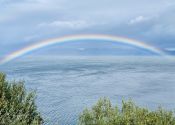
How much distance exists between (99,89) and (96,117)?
281ft

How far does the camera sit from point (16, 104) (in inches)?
1307

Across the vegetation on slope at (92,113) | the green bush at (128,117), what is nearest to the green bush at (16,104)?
the vegetation on slope at (92,113)

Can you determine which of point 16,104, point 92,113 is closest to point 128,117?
point 92,113

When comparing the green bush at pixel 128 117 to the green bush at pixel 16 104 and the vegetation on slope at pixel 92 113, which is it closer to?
the vegetation on slope at pixel 92 113

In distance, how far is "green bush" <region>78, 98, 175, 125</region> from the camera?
87.1 ft

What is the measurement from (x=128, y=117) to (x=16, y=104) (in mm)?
11938

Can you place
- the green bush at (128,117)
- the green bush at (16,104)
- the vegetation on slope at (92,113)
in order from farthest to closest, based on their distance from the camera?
the green bush at (16,104) → the vegetation on slope at (92,113) → the green bush at (128,117)

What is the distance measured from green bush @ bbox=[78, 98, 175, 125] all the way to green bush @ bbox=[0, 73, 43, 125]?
514cm

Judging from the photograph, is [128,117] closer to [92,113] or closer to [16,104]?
[92,113]

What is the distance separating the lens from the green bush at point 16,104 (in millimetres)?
29891

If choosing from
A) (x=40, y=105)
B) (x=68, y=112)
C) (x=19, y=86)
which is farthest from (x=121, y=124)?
(x=40, y=105)

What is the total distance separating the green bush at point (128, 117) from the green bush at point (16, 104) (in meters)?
5.14

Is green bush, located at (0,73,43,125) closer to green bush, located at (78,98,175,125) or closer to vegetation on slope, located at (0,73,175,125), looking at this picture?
vegetation on slope, located at (0,73,175,125)

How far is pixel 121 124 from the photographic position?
88.5ft
